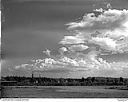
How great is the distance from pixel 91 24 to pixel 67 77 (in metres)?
0.62

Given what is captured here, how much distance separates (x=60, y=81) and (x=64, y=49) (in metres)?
0.34

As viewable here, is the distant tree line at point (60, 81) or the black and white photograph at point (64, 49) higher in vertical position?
the black and white photograph at point (64, 49)

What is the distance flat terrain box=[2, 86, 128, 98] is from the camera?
13.5ft

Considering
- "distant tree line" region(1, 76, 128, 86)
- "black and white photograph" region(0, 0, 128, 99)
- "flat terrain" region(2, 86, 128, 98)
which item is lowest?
"flat terrain" region(2, 86, 128, 98)

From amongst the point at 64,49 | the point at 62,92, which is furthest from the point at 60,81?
the point at 64,49

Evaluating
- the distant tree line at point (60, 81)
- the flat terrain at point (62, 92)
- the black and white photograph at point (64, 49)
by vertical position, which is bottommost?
the flat terrain at point (62, 92)

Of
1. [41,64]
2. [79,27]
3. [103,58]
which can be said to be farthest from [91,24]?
[41,64]

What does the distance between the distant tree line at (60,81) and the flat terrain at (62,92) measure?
0.14ft

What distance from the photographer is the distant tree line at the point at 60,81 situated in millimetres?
4148

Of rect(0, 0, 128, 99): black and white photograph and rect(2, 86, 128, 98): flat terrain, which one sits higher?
rect(0, 0, 128, 99): black and white photograph

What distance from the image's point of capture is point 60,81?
4.19 meters

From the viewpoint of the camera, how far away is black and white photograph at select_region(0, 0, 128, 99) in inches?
162

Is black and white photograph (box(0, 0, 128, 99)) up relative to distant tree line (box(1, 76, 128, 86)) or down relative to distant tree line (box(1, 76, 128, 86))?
up

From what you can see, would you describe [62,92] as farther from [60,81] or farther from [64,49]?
[64,49]
